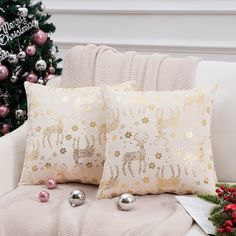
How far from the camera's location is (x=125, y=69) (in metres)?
2.02

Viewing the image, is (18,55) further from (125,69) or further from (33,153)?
(33,153)

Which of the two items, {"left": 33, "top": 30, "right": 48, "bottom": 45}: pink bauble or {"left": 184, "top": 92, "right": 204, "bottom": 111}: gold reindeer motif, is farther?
{"left": 33, "top": 30, "right": 48, "bottom": 45}: pink bauble

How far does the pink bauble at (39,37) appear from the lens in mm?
2721

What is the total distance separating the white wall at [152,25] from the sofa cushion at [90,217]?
67.4 inches

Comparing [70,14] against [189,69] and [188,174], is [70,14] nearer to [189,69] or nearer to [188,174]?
[189,69]

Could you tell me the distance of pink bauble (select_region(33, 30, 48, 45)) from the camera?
272 cm

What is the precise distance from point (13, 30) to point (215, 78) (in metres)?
1.27

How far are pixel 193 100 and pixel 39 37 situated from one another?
1.27 metres

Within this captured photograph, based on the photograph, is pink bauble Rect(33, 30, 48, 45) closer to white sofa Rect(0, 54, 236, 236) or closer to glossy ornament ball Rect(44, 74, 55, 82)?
glossy ornament ball Rect(44, 74, 55, 82)

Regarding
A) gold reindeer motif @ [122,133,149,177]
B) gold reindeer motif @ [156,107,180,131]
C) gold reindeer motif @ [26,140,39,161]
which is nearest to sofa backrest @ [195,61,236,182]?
gold reindeer motif @ [156,107,180,131]

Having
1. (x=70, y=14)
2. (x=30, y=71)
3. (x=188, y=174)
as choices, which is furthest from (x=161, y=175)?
(x=70, y=14)

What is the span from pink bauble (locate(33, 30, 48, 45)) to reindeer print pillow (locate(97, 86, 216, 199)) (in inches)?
45.5

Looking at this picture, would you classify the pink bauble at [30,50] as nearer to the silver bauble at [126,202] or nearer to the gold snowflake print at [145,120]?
the gold snowflake print at [145,120]

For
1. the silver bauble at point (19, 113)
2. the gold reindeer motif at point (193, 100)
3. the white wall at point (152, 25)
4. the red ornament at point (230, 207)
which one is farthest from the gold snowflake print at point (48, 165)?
the white wall at point (152, 25)
